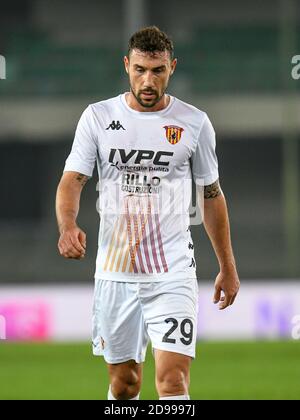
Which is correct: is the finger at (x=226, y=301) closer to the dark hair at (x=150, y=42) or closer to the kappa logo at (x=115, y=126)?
the kappa logo at (x=115, y=126)

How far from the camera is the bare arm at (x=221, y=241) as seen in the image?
212 inches

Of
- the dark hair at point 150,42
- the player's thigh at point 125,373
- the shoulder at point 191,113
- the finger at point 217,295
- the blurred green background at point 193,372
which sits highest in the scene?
the dark hair at point 150,42

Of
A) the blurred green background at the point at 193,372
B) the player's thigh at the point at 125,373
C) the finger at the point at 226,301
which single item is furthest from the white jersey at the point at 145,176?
the blurred green background at the point at 193,372

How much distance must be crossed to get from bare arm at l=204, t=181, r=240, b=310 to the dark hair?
75cm

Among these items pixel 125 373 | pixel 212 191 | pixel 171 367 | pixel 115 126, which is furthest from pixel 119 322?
pixel 115 126

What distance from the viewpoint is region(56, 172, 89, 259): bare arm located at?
4777 millimetres

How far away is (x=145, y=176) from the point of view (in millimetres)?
5223

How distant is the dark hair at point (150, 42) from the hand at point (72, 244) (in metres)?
0.94

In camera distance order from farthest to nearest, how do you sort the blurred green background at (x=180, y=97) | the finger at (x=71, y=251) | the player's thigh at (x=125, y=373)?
the blurred green background at (x=180, y=97) < the player's thigh at (x=125, y=373) < the finger at (x=71, y=251)

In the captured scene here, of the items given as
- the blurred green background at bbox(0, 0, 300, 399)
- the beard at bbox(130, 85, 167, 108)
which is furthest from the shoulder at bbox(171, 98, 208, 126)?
the blurred green background at bbox(0, 0, 300, 399)

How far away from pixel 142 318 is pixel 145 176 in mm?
718

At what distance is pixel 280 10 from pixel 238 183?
162 inches
